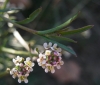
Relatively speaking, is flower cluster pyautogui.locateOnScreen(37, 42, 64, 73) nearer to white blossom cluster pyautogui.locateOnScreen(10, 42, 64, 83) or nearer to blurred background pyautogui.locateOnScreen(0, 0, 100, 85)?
white blossom cluster pyautogui.locateOnScreen(10, 42, 64, 83)

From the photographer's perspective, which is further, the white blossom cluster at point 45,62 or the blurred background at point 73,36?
the blurred background at point 73,36

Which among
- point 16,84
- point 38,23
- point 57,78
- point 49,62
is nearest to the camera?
point 49,62

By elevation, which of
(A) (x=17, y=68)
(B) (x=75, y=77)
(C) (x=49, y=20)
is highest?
(A) (x=17, y=68)

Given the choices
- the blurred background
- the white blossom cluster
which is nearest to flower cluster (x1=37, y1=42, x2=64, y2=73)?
the white blossom cluster

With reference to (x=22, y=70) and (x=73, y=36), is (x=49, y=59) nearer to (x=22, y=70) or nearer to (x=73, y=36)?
(x=22, y=70)

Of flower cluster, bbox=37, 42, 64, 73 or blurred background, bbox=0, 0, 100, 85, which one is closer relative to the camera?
flower cluster, bbox=37, 42, 64, 73

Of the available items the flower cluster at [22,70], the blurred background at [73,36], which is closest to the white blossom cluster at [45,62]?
the flower cluster at [22,70]

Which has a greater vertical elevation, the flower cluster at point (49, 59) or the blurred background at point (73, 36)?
the flower cluster at point (49, 59)

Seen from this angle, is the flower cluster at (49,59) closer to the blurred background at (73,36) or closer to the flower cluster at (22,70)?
the flower cluster at (22,70)

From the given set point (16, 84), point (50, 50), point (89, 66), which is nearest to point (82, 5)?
point (89, 66)

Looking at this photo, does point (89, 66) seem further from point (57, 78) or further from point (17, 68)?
point (17, 68)

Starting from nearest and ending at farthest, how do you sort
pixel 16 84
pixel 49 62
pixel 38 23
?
1. pixel 49 62
2. pixel 16 84
3. pixel 38 23
